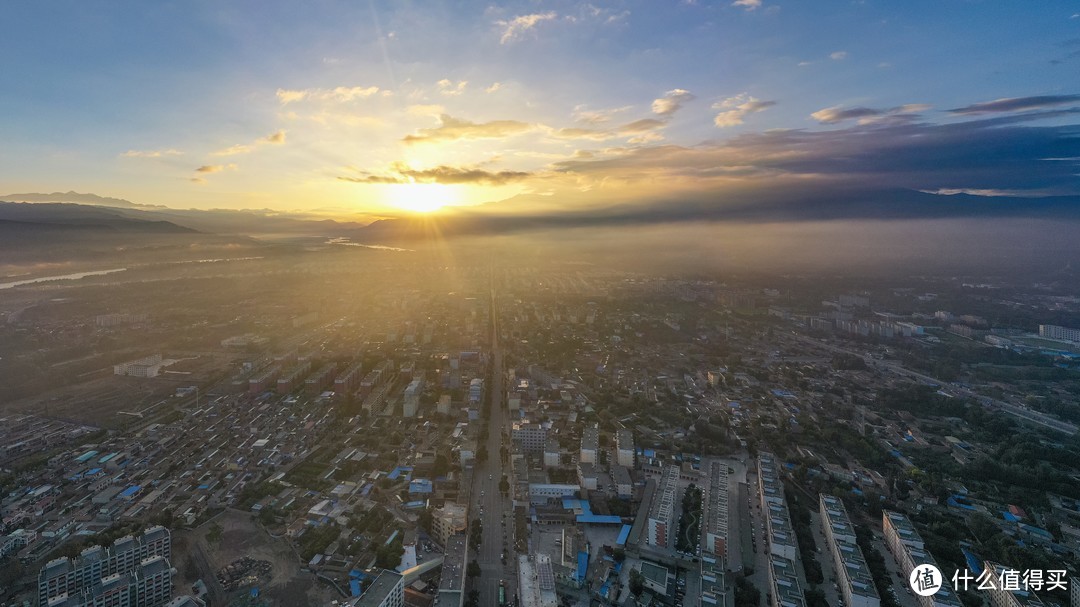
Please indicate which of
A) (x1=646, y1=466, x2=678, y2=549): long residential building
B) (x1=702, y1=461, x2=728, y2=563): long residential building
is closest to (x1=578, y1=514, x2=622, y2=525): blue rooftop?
(x1=646, y1=466, x2=678, y2=549): long residential building

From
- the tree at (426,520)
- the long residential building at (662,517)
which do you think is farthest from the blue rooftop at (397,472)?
the long residential building at (662,517)

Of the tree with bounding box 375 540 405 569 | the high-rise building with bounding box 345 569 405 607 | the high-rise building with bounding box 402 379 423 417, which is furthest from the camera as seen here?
the high-rise building with bounding box 402 379 423 417

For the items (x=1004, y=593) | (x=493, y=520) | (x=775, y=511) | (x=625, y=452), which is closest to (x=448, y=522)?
(x=493, y=520)

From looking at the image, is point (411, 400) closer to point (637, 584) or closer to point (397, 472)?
point (397, 472)

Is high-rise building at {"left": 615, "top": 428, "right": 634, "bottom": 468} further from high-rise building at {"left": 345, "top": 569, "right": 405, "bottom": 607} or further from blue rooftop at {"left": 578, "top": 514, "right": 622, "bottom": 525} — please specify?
high-rise building at {"left": 345, "top": 569, "right": 405, "bottom": 607}

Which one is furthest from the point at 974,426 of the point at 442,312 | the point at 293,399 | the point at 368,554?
the point at 442,312

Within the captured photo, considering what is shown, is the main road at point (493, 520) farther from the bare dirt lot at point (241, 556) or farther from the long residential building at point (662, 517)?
the long residential building at point (662, 517)
